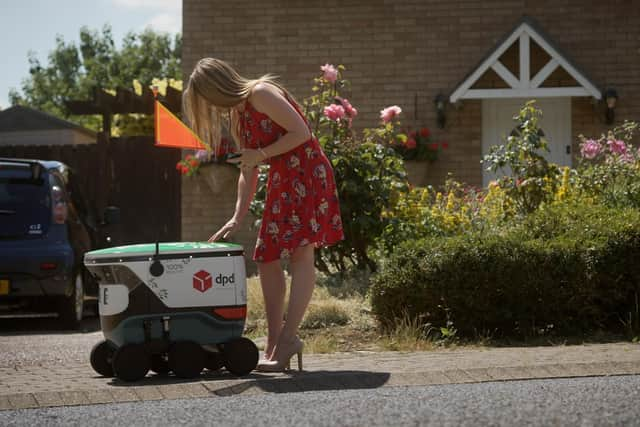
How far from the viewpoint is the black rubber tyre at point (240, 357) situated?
587 cm

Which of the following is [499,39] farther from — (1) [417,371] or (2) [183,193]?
(1) [417,371]

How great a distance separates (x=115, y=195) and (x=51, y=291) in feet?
27.0

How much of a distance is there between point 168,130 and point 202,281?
4.14m

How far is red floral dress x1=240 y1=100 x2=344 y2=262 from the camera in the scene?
19.8ft

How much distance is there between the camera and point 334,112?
10664 millimetres

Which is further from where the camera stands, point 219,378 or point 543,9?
point 543,9

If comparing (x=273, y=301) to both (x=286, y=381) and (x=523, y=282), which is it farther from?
(x=523, y=282)

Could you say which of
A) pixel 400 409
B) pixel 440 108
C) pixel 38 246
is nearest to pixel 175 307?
pixel 400 409

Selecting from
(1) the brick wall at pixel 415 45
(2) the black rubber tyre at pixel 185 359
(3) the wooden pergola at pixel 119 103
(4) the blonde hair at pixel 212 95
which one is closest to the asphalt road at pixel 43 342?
(2) the black rubber tyre at pixel 185 359

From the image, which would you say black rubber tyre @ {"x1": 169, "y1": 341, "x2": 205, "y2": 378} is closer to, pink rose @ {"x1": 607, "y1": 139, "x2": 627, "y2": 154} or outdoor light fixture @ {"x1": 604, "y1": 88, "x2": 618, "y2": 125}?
pink rose @ {"x1": 607, "y1": 139, "x2": 627, "y2": 154}

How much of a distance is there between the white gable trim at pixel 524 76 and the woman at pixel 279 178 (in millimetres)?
9272

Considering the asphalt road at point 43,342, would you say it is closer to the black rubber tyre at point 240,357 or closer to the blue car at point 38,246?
the blue car at point 38,246

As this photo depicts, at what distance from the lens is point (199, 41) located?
637 inches

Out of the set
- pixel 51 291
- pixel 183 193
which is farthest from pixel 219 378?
pixel 183 193
